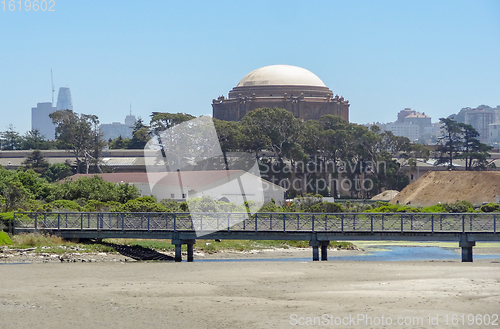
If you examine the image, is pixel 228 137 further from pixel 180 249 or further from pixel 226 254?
pixel 180 249

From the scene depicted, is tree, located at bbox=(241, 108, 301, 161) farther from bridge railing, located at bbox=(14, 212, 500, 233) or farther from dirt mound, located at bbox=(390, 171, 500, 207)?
bridge railing, located at bbox=(14, 212, 500, 233)

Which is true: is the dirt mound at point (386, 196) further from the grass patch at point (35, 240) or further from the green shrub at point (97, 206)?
the grass patch at point (35, 240)

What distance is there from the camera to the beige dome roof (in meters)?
139

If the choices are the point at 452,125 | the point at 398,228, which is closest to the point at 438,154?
the point at 452,125

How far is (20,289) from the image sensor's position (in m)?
23.3

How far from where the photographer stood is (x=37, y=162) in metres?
110

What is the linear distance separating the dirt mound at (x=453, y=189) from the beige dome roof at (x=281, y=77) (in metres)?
57.7

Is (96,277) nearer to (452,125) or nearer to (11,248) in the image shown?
(11,248)

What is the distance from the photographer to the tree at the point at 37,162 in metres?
107

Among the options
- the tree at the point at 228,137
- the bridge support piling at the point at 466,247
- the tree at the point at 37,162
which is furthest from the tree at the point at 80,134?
the bridge support piling at the point at 466,247

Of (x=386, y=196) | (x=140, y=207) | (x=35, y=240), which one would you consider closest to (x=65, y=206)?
(x=140, y=207)

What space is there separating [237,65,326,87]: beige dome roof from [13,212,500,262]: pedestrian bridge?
10143 cm

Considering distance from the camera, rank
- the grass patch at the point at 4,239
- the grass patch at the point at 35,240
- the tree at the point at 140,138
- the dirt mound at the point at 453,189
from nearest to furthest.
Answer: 1. the grass patch at the point at 4,239
2. the grass patch at the point at 35,240
3. the dirt mound at the point at 453,189
4. the tree at the point at 140,138

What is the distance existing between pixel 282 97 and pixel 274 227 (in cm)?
9949
